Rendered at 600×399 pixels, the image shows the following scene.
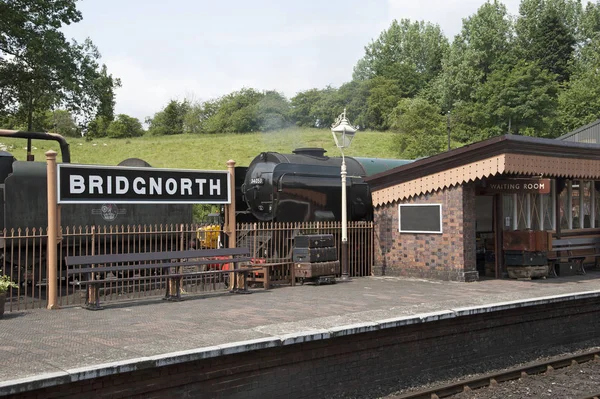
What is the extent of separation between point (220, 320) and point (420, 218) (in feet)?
22.5

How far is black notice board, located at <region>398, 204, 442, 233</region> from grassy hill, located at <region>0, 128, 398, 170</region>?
31141 mm

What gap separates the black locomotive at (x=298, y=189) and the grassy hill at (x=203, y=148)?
28.8 meters

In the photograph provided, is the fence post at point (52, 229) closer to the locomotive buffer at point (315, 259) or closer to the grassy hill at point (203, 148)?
the locomotive buffer at point (315, 259)

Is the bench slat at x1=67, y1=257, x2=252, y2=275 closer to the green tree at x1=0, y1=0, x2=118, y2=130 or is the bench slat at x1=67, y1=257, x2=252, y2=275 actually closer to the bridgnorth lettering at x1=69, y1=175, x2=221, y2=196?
the bridgnorth lettering at x1=69, y1=175, x2=221, y2=196

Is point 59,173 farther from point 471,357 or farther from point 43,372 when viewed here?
point 471,357

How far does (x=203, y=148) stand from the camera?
55781mm

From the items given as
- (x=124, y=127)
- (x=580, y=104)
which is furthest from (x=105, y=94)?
(x=124, y=127)

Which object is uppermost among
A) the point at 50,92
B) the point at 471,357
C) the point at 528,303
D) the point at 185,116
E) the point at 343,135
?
the point at 185,116

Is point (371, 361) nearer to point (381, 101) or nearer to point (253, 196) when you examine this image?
point (253, 196)

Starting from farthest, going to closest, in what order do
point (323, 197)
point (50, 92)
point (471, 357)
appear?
point (50, 92)
point (323, 197)
point (471, 357)

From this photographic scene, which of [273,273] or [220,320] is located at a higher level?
[273,273]

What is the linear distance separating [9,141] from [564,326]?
5199 centimetres

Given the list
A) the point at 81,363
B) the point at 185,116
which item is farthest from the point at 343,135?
the point at 185,116

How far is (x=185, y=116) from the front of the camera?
82875 millimetres
